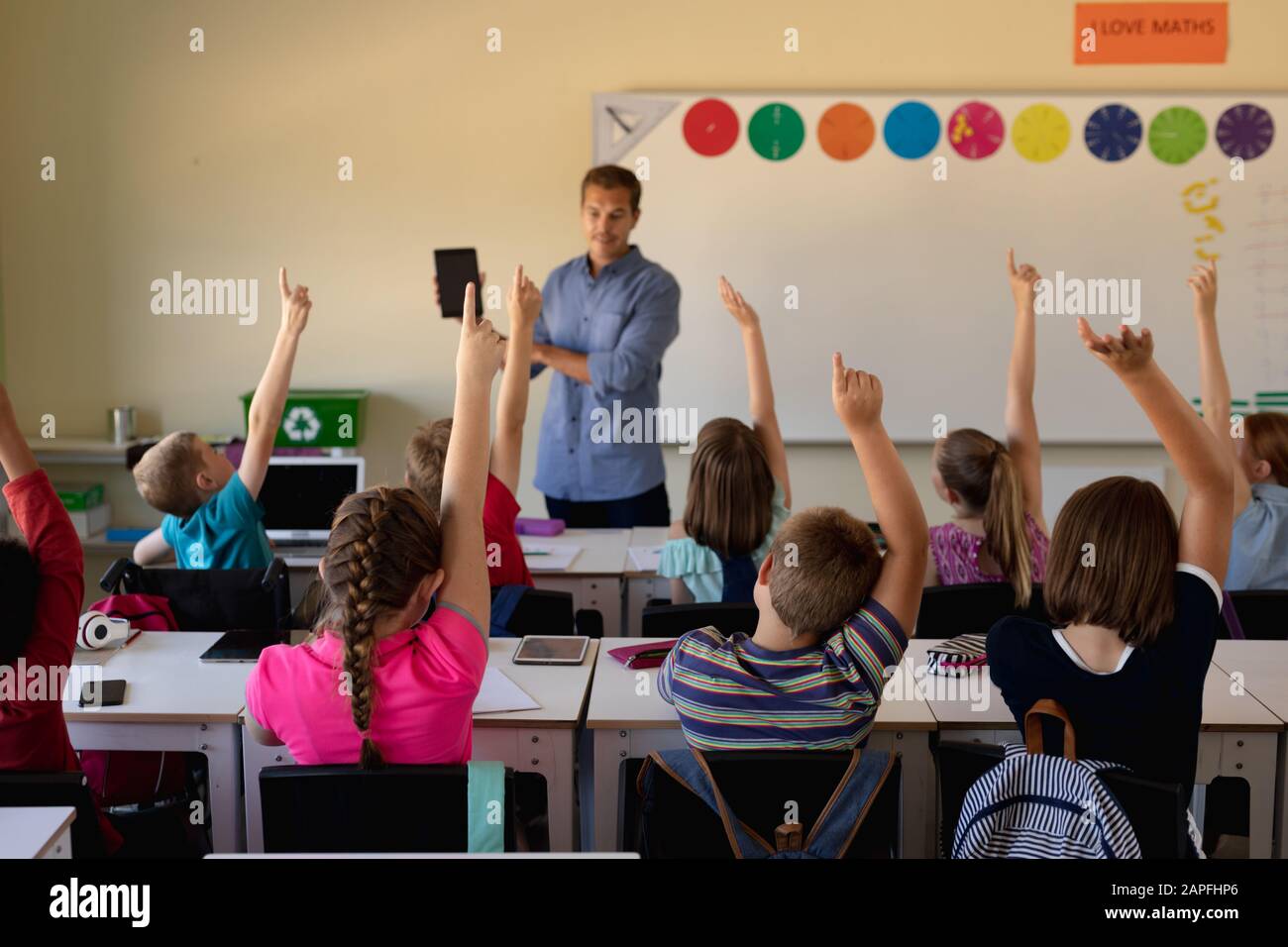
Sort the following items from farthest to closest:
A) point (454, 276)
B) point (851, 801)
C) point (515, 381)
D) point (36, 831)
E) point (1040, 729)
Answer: point (454, 276) < point (515, 381) < point (1040, 729) < point (851, 801) < point (36, 831)

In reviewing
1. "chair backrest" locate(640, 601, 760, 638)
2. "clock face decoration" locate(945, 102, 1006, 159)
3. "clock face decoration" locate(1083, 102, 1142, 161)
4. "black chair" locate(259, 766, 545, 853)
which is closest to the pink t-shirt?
"black chair" locate(259, 766, 545, 853)

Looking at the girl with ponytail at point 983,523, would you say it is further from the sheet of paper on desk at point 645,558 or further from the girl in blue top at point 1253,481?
the sheet of paper on desk at point 645,558

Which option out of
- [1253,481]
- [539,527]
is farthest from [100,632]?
[1253,481]

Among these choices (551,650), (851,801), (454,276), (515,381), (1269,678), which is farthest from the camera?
(454,276)

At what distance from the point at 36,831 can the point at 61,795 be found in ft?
0.61

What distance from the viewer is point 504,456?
286cm

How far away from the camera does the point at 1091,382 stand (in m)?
5.12

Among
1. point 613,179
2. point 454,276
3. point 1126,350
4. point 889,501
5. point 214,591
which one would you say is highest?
point 613,179

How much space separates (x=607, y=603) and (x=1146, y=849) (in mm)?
2004

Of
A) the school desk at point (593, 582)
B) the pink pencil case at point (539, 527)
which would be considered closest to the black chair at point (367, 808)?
the school desk at point (593, 582)

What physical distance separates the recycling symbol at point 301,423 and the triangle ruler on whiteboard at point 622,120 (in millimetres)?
1508

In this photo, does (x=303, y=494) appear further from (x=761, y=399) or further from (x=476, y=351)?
(x=476, y=351)

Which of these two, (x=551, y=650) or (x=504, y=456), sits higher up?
(x=504, y=456)

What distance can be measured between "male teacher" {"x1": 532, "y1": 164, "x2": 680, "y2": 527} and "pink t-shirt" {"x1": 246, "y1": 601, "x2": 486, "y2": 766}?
8.03ft
